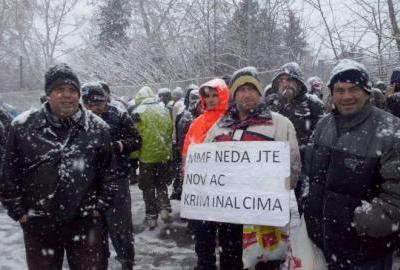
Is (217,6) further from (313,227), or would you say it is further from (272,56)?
(313,227)

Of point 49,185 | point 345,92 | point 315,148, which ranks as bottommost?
point 49,185

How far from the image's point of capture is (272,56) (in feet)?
75.5

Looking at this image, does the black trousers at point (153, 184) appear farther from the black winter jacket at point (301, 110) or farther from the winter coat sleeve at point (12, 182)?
the winter coat sleeve at point (12, 182)

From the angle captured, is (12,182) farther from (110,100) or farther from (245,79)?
(110,100)

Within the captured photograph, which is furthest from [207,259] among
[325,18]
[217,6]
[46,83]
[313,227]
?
[217,6]

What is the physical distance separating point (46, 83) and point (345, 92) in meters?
2.12

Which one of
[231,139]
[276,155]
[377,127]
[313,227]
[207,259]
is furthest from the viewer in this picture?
[207,259]

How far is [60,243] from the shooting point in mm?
3900

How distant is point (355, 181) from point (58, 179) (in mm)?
1989

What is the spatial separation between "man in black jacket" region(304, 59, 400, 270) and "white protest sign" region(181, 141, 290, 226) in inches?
23.8

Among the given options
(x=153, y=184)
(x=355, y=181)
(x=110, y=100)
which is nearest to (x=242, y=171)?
(x=355, y=181)

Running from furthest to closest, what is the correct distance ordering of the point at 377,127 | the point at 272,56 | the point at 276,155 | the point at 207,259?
the point at 272,56
the point at 207,259
the point at 276,155
the point at 377,127

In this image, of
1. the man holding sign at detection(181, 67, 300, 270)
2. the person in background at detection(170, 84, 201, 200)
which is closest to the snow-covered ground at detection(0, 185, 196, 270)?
the person in background at detection(170, 84, 201, 200)

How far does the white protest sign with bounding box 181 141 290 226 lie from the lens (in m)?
4.11
